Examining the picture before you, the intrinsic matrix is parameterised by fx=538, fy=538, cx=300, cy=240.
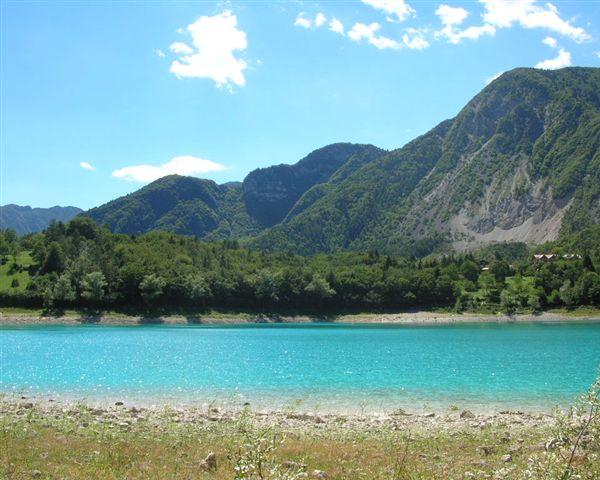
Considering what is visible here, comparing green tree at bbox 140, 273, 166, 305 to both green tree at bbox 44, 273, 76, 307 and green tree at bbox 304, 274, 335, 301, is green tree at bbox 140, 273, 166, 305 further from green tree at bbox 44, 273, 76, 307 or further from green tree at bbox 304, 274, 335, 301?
green tree at bbox 304, 274, 335, 301

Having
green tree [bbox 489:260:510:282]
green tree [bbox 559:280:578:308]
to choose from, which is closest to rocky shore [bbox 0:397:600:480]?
green tree [bbox 559:280:578:308]

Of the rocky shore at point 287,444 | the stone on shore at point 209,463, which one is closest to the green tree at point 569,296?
the rocky shore at point 287,444

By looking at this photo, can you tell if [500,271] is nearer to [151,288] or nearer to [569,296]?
[569,296]

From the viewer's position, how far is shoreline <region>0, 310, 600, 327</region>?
106562mm

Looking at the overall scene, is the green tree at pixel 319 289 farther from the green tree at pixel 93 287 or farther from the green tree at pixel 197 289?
the green tree at pixel 93 287

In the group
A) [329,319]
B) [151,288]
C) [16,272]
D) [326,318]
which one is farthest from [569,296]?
[16,272]

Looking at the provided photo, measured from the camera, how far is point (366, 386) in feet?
109

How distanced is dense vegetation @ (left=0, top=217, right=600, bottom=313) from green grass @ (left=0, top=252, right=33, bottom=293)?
0.79 ft

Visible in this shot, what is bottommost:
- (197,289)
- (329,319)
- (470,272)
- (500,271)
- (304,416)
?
(329,319)

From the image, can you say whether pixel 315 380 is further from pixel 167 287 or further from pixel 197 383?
pixel 167 287

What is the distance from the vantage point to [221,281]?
428 ft

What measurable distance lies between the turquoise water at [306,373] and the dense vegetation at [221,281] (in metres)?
51.5

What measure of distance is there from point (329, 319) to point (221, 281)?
2882 cm

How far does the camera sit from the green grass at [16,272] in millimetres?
113756
